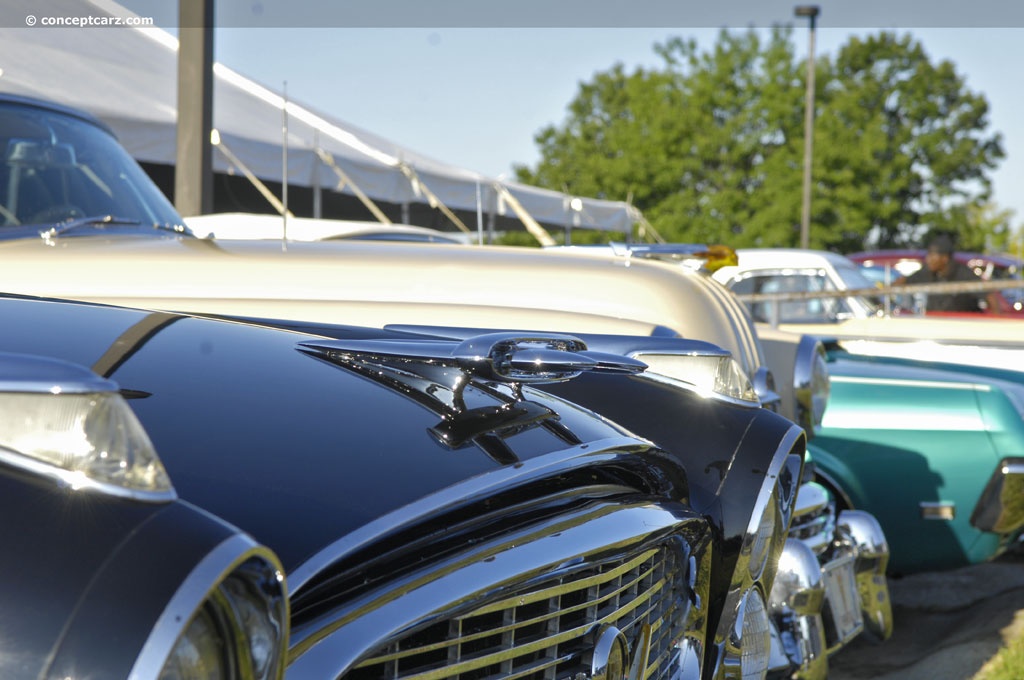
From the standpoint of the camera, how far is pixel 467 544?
4.25ft

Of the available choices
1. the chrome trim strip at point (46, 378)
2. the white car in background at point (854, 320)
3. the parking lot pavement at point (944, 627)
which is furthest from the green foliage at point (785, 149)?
the chrome trim strip at point (46, 378)

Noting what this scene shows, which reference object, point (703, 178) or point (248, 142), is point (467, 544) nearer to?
point (248, 142)

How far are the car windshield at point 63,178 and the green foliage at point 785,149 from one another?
Answer: 98.9 feet

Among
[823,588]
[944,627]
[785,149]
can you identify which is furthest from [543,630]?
[785,149]

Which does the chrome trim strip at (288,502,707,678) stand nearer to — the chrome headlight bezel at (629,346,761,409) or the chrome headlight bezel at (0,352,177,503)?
the chrome headlight bezel at (0,352,177,503)

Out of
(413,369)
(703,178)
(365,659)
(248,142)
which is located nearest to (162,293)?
(413,369)

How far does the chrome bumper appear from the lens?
3.14 m

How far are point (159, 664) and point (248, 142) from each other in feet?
27.7

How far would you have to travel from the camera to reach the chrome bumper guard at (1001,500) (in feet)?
Result: 14.4

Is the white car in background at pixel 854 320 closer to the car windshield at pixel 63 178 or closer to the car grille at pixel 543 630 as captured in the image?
the car windshield at pixel 63 178

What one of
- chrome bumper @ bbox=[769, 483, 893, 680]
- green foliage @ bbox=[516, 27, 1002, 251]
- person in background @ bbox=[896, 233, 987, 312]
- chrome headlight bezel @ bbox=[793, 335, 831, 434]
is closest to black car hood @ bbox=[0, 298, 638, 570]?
chrome bumper @ bbox=[769, 483, 893, 680]

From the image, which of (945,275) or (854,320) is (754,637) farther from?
(945,275)

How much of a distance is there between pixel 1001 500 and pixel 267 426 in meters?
3.73

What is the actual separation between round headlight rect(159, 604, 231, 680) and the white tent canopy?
6.58 m
